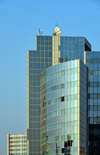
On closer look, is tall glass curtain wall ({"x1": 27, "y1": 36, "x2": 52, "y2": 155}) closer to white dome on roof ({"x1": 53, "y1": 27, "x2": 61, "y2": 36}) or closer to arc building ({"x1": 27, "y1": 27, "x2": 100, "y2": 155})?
arc building ({"x1": 27, "y1": 27, "x2": 100, "y2": 155})

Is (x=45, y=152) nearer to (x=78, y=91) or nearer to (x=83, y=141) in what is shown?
(x=83, y=141)

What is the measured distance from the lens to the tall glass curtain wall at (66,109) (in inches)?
4862

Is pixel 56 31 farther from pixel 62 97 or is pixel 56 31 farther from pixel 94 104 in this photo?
pixel 62 97

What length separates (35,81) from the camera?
472 feet

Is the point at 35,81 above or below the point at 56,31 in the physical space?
below

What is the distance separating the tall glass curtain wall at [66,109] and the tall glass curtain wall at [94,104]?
6.86 m

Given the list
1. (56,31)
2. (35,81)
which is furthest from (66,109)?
(56,31)

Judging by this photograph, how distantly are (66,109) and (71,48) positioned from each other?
26.4m

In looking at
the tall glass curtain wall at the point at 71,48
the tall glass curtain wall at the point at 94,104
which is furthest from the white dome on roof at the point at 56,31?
the tall glass curtain wall at the point at 94,104

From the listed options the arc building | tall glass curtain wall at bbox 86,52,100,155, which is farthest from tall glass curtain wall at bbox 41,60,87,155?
tall glass curtain wall at bbox 86,52,100,155

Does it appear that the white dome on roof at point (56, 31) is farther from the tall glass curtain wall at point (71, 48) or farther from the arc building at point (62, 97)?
the tall glass curtain wall at point (71, 48)

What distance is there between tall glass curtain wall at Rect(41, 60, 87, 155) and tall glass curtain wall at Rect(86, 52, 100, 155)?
6.86m

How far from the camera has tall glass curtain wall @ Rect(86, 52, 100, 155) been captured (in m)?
136

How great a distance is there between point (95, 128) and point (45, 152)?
1684 centimetres
